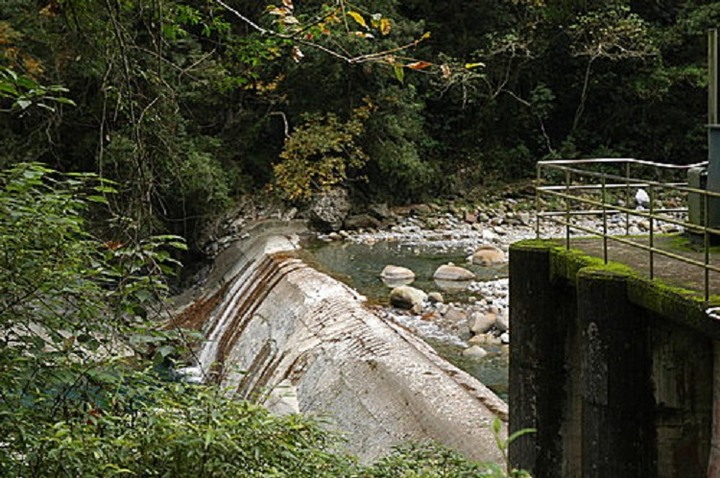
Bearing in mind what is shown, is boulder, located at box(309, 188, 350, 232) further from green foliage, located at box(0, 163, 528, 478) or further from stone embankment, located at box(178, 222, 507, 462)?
green foliage, located at box(0, 163, 528, 478)

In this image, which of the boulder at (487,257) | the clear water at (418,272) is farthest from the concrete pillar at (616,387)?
the boulder at (487,257)

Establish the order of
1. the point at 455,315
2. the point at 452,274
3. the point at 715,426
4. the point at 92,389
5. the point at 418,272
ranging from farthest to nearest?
the point at 418,272 < the point at 452,274 < the point at 455,315 < the point at 715,426 < the point at 92,389

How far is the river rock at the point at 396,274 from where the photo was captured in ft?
53.8

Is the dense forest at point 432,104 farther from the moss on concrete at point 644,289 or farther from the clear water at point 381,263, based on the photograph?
the moss on concrete at point 644,289

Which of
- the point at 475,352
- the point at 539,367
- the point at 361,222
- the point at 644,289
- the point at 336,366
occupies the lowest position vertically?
the point at 361,222

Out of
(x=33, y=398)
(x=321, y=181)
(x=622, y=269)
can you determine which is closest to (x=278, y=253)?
(x=321, y=181)

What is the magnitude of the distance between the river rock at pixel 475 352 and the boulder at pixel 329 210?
10194mm

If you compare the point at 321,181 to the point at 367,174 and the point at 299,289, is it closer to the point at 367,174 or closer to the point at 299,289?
the point at 367,174

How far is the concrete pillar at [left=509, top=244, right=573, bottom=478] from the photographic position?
6609 mm

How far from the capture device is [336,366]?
10453 mm

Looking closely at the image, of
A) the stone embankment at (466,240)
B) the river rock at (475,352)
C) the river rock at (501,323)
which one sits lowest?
the stone embankment at (466,240)

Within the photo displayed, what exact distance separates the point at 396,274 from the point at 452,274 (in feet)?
3.14

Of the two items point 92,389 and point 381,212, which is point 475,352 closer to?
point 92,389

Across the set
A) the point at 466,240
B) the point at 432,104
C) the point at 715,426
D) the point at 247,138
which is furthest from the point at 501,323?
the point at 432,104
